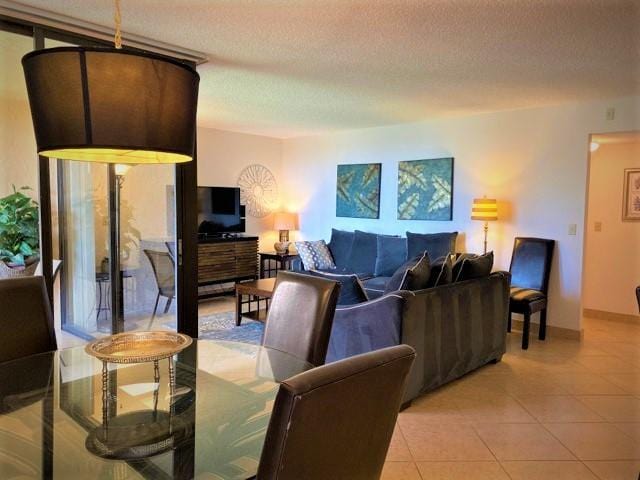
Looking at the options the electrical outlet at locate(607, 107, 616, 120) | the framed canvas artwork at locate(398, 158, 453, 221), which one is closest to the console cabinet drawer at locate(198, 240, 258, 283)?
the framed canvas artwork at locate(398, 158, 453, 221)

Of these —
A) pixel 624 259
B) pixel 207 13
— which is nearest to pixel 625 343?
pixel 624 259

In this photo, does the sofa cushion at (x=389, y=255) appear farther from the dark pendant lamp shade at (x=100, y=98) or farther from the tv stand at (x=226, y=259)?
the dark pendant lamp shade at (x=100, y=98)

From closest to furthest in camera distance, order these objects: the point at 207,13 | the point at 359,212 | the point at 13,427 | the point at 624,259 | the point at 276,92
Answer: the point at 13,427 → the point at 207,13 → the point at 276,92 → the point at 624,259 → the point at 359,212

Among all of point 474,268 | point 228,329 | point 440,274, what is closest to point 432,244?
point 474,268

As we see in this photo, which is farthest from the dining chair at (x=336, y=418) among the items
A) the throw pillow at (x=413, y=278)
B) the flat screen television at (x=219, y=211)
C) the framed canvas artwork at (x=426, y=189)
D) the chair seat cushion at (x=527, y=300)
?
the flat screen television at (x=219, y=211)

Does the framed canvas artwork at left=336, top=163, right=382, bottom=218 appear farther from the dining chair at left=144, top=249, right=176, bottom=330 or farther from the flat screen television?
the dining chair at left=144, top=249, right=176, bottom=330

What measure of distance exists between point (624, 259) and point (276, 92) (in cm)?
439

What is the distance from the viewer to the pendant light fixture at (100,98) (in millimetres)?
1170

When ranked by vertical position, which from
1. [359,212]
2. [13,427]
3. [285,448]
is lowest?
[13,427]

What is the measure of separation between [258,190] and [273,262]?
3.70ft

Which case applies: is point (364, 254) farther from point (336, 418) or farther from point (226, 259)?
point (336, 418)

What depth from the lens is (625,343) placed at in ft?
15.0

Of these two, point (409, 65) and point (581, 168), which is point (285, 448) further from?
point (581, 168)

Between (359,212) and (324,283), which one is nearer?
(324,283)
